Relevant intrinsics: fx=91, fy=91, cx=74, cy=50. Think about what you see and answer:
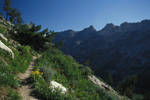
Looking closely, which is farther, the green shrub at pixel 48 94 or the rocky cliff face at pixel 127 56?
the rocky cliff face at pixel 127 56

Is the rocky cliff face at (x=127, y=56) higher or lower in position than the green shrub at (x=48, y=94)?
higher

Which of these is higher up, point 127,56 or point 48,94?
point 127,56

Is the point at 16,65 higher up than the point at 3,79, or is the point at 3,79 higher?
the point at 16,65

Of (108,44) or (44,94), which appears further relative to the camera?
(108,44)

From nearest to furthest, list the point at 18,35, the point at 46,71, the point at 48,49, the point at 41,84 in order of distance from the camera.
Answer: the point at 41,84 < the point at 46,71 < the point at 18,35 < the point at 48,49

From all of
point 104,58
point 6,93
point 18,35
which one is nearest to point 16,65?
point 6,93

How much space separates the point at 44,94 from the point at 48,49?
48.6ft

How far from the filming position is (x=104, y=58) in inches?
6718

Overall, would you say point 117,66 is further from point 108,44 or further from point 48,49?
point 48,49

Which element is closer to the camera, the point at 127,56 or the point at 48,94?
the point at 48,94

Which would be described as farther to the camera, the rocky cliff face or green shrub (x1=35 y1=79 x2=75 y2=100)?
the rocky cliff face

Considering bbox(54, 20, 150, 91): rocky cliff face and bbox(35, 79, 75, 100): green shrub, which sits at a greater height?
bbox(54, 20, 150, 91): rocky cliff face

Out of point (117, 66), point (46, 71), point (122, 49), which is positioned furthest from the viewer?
point (122, 49)

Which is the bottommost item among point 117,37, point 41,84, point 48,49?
point 41,84
